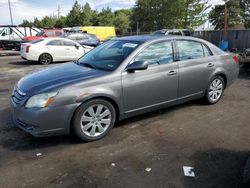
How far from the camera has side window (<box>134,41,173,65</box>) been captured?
468cm

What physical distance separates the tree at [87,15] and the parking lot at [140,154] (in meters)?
55.3

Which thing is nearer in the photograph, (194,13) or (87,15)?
(194,13)

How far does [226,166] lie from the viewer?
3480 mm

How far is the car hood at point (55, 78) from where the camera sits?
3.95 meters

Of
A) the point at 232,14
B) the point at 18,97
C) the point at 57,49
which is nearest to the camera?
the point at 18,97

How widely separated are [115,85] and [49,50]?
1010cm

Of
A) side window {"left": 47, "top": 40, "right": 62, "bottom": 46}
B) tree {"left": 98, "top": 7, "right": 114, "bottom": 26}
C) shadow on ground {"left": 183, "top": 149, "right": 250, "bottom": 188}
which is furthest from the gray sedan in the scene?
tree {"left": 98, "top": 7, "right": 114, "bottom": 26}

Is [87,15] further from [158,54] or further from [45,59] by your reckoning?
[158,54]

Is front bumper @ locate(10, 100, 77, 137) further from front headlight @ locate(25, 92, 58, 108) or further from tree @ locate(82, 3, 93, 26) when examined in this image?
tree @ locate(82, 3, 93, 26)

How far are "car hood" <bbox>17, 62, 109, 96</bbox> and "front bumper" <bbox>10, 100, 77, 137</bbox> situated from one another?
285 mm

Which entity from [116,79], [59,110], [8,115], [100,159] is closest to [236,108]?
[116,79]

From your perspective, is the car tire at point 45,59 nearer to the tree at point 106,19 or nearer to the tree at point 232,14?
the tree at point 232,14

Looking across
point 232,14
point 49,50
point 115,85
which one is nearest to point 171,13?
point 232,14

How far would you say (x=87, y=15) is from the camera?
5806cm
